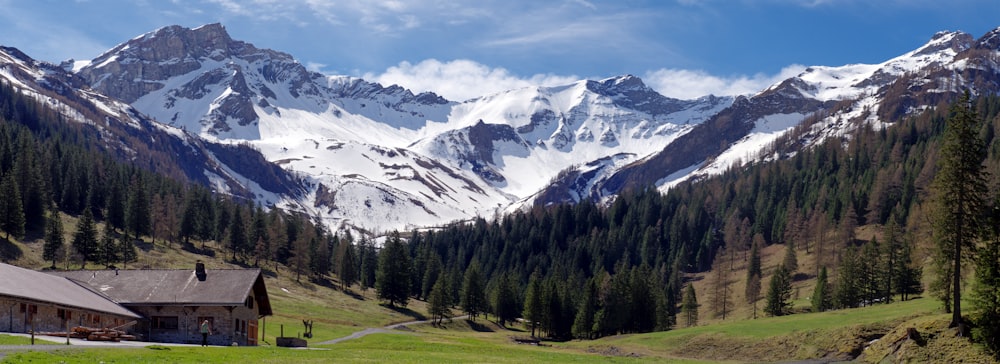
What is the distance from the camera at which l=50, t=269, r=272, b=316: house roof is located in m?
62.1

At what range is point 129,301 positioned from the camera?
62.7m

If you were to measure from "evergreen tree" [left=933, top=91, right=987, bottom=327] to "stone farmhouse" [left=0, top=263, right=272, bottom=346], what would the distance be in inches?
1880

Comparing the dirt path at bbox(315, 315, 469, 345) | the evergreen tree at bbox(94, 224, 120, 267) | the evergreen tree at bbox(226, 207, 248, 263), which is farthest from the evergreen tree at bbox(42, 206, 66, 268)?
the dirt path at bbox(315, 315, 469, 345)

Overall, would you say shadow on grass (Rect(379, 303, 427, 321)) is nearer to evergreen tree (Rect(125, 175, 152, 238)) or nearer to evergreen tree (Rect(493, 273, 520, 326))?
evergreen tree (Rect(493, 273, 520, 326))

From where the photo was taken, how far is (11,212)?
121312 millimetres

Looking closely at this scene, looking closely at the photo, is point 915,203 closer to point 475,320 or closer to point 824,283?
point 824,283

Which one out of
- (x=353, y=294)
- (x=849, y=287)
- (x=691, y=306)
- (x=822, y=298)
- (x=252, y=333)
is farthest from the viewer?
(x=353, y=294)

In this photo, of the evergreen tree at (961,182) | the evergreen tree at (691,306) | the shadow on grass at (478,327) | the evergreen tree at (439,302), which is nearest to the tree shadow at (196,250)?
the evergreen tree at (439,302)

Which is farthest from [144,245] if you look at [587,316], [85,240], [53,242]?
[587,316]

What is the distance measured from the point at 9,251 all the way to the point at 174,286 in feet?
220

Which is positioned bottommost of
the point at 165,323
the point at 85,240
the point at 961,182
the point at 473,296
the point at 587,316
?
the point at 587,316

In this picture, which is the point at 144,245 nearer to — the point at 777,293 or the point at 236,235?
the point at 236,235

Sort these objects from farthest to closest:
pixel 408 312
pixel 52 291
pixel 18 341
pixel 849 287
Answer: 1. pixel 408 312
2. pixel 849 287
3. pixel 52 291
4. pixel 18 341

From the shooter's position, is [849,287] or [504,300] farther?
[504,300]
